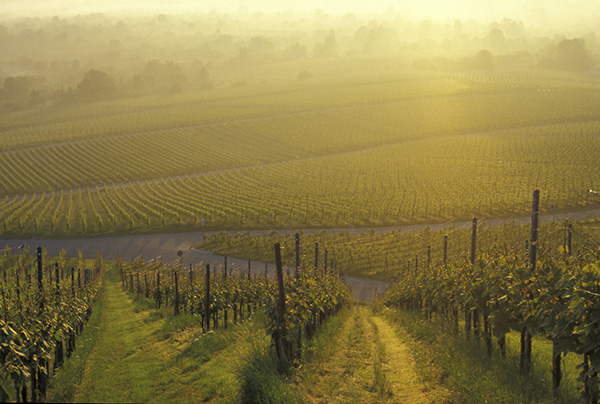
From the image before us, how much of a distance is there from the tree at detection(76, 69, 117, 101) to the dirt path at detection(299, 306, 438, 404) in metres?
162

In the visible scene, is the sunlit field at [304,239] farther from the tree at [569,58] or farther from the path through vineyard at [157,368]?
the tree at [569,58]

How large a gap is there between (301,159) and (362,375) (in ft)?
253

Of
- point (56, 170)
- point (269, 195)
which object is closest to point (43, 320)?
point (269, 195)

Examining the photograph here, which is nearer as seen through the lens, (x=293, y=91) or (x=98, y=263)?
(x=98, y=263)

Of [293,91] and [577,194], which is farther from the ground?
[293,91]

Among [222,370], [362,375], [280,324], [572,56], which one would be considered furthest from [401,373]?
[572,56]

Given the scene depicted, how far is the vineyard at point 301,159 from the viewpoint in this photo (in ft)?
182

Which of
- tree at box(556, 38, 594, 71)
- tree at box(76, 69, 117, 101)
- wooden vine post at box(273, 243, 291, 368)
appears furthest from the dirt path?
tree at box(556, 38, 594, 71)

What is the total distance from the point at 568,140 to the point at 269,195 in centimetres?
5432

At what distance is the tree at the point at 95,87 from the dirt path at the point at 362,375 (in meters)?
162

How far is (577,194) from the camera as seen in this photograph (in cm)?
5531

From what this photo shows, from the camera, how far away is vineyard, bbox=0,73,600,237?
55594 millimetres

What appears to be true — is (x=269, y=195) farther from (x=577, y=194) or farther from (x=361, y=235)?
(x=577, y=194)

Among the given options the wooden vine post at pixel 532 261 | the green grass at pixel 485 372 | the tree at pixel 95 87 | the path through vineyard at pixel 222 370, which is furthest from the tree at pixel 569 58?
the wooden vine post at pixel 532 261
